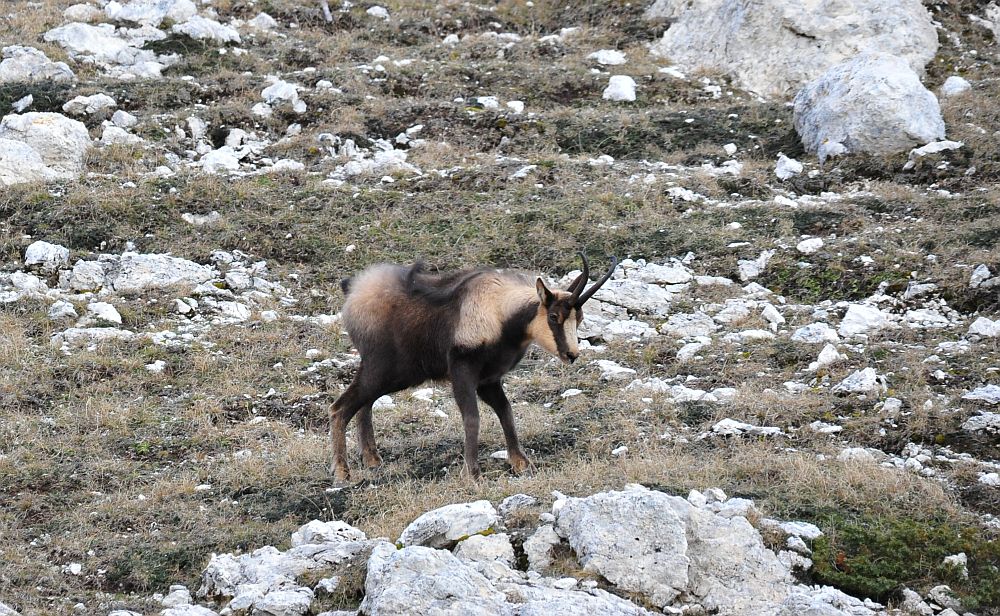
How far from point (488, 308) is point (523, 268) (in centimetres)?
507

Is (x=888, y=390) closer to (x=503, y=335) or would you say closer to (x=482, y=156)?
(x=503, y=335)

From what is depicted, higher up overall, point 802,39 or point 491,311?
point 491,311

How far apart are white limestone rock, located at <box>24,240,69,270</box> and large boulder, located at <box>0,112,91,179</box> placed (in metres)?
2.66

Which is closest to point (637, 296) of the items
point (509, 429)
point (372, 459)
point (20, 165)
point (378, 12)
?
point (509, 429)

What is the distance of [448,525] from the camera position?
6.29 metres

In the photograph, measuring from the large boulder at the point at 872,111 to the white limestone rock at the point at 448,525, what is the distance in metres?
11.3

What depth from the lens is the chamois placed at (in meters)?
8.43

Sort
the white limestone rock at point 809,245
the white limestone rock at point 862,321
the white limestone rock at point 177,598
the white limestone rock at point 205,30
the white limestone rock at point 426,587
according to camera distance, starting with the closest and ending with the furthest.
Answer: the white limestone rock at point 426,587
the white limestone rock at point 177,598
the white limestone rock at point 862,321
the white limestone rock at point 809,245
the white limestone rock at point 205,30

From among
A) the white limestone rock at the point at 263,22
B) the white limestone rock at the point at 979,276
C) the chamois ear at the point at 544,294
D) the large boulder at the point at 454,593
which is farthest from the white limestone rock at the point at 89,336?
the white limestone rock at the point at 263,22

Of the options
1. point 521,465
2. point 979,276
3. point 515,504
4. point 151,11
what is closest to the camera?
point 515,504

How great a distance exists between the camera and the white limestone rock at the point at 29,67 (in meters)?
17.7

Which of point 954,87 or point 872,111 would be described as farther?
point 954,87

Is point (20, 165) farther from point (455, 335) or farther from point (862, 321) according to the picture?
point (862, 321)

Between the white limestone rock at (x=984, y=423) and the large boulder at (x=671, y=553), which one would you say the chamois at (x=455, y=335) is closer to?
the large boulder at (x=671, y=553)
